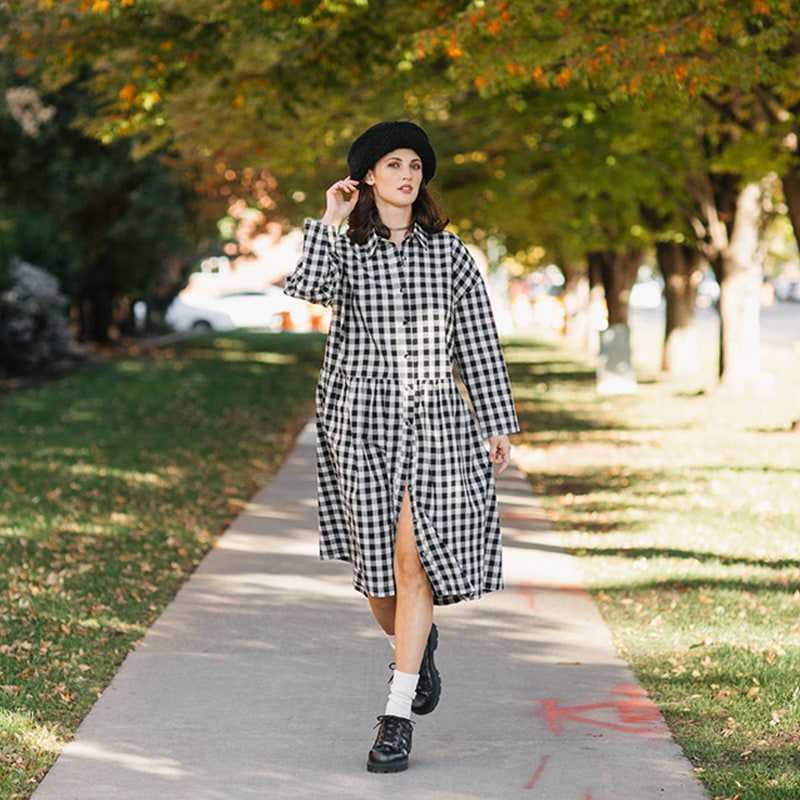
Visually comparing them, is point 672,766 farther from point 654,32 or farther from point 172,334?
point 172,334

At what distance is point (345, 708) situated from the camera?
5.08 metres

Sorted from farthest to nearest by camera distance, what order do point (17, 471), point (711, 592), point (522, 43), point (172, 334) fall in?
point (172, 334) < point (17, 471) < point (522, 43) < point (711, 592)

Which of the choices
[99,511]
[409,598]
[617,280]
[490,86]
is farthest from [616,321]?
[409,598]

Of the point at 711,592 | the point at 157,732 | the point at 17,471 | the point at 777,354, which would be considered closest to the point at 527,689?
the point at 157,732

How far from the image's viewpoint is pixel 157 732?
4777 mm

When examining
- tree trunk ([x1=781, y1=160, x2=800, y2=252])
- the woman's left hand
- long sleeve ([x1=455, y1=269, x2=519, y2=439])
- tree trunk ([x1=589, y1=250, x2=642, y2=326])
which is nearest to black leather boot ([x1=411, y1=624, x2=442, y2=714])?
the woman's left hand

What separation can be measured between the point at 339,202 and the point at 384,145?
0.76ft

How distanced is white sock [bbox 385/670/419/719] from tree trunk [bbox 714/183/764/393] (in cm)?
1497

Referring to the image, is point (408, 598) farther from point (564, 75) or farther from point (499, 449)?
point (564, 75)

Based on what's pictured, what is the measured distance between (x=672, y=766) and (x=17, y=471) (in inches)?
330

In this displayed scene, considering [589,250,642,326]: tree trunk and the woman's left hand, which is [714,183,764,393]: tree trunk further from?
the woman's left hand

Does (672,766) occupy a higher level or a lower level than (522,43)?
lower

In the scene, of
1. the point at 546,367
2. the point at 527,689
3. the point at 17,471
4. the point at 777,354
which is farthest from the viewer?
the point at 777,354

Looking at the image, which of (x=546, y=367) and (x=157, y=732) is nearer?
(x=157, y=732)
